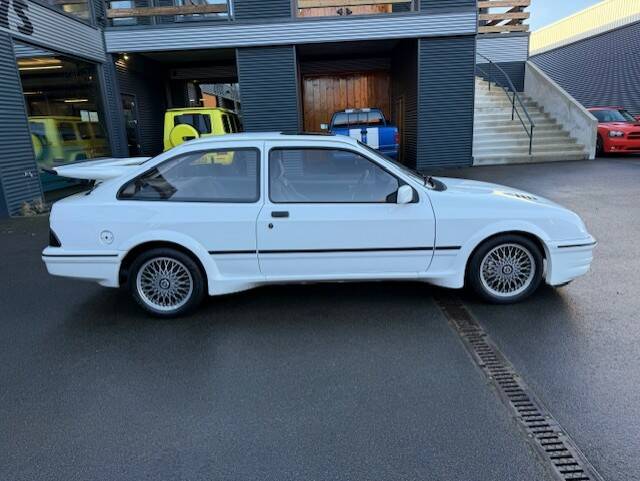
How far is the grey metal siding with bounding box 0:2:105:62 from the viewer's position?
8.98 m

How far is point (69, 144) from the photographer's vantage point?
11000 millimetres

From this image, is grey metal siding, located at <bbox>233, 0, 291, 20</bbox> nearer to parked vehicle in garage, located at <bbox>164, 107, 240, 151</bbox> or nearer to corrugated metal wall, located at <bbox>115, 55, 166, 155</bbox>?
parked vehicle in garage, located at <bbox>164, 107, 240, 151</bbox>

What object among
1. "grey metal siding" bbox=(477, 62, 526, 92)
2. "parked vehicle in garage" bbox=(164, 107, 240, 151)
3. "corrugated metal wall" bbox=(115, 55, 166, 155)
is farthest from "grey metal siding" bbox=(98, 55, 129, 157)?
"grey metal siding" bbox=(477, 62, 526, 92)

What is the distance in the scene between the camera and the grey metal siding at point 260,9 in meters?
11.8

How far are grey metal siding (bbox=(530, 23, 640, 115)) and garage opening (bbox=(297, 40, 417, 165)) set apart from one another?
1159cm

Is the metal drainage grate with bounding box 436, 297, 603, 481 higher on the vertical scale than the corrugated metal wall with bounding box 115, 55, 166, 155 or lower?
lower

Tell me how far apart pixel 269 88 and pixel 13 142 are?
6.01m

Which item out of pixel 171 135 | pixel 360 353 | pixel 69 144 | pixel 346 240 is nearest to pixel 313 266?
pixel 346 240

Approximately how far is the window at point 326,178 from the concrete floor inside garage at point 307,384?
1.06 meters

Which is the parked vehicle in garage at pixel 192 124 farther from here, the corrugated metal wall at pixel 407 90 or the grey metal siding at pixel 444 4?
the grey metal siding at pixel 444 4

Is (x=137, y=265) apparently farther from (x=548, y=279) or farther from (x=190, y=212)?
(x=548, y=279)

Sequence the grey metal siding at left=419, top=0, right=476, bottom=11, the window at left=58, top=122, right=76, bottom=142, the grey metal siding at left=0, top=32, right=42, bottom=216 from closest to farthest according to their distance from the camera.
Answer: the grey metal siding at left=0, top=32, right=42, bottom=216 < the window at left=58, top=122, right=76, bottom=142 < the grey metal siding at left=419, top=0, right=476, bottom=11

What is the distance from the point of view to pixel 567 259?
418cm

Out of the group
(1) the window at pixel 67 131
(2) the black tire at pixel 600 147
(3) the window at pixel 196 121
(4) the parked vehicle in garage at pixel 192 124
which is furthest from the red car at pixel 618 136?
(1) the window at pixel 67 131
